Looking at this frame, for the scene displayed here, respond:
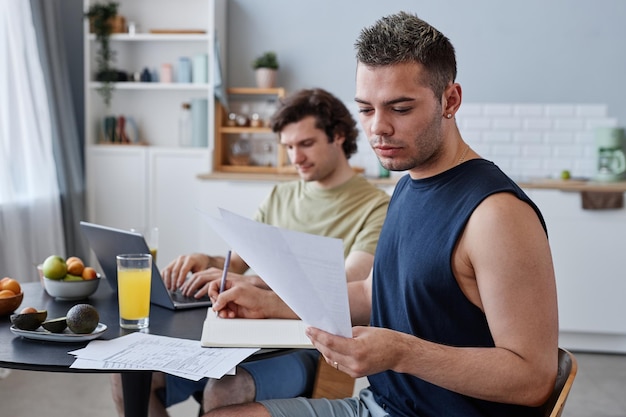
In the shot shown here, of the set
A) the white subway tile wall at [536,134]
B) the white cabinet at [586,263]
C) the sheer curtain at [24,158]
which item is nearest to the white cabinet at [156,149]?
the sheer curtain at [24,158]

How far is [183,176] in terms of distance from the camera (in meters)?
5.09

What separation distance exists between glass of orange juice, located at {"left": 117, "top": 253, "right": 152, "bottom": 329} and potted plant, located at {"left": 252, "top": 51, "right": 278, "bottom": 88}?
3.49 metres

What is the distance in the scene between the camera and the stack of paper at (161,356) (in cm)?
148

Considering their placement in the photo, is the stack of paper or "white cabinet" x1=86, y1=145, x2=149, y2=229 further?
"white cabinet" x1=86, y1=145, x2=149, y2=229

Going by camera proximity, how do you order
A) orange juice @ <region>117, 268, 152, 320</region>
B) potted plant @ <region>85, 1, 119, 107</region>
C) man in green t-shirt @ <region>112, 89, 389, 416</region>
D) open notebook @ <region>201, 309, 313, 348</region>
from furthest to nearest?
potted plant @ <region>85, 1, 119, 107</region> → man in green t-shirt @ <region>112, 89, 389, 416</region> → orange juice @ <region>117, 268, 152, 320</region> → open notebook @ <region>201, 309, 313, 348</region>

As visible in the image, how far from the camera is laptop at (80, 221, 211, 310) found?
6.38 ft

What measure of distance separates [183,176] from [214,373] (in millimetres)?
3734

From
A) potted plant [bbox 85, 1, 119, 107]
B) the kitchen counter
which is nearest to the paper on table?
the kitchen counter

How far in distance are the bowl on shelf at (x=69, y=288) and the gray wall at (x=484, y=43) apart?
3.44m

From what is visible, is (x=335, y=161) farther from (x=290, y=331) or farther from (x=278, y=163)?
(x=278, y=163)

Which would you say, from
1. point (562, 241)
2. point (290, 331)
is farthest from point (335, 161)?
point (562, 241)

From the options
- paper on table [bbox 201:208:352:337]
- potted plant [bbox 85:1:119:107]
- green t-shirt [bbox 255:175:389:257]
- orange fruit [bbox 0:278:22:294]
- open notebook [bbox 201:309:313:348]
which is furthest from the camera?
potted plant [bbox 85:1:119:107]

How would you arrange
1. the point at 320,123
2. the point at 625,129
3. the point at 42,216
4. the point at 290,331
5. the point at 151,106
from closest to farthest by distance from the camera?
the point at 290,331 < the point at 320,123 < the point at 42,216 < the point at 625,129 < the point at 151,106

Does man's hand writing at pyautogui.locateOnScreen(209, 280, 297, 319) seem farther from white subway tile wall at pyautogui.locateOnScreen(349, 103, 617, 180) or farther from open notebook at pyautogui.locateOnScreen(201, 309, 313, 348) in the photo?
white subway tile wall at pyautogui.locateOnScreen(349, 103, 617, 180)
